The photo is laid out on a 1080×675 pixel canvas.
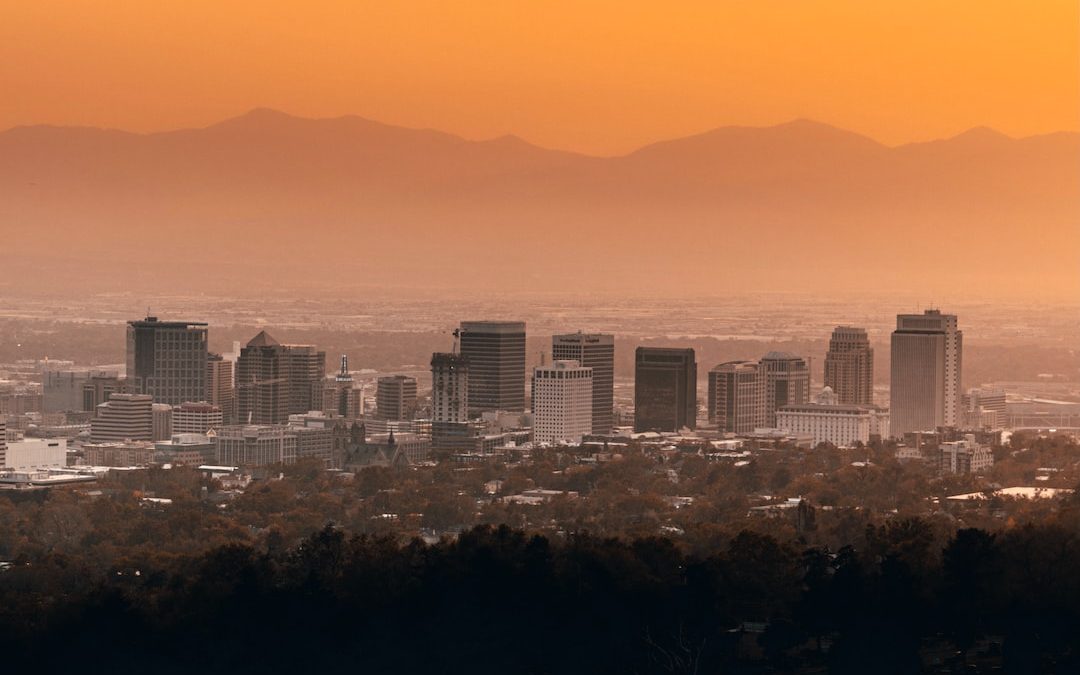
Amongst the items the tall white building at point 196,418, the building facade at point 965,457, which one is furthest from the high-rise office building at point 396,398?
the building facade at point 965,457

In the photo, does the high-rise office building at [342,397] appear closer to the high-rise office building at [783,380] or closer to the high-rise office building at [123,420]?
the high-rise office building at [123,420]

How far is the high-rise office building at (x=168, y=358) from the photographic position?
49750mm

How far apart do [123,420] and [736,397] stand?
41.2 feet

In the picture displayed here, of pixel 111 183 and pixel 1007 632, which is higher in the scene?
pixel 111 183

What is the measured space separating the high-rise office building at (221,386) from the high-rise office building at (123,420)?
7.37ft

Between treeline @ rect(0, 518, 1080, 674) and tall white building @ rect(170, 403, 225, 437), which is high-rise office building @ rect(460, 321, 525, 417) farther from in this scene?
treeline @ rect(0, 518, 1080, 674)

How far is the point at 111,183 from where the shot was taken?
56438mm

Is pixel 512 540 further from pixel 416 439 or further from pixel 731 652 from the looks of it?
pixel 416 439

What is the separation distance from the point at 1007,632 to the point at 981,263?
50525 mm

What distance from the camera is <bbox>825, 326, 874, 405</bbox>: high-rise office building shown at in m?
50.0

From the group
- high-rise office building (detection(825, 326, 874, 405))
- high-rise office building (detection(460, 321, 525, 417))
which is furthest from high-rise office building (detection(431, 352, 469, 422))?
high-rise office building (detection(825, 326, 874, 405))

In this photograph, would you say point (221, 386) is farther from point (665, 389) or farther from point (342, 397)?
point (665, 389)

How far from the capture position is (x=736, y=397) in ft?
158

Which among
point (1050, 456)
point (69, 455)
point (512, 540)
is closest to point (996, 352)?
point (1050, 456)
